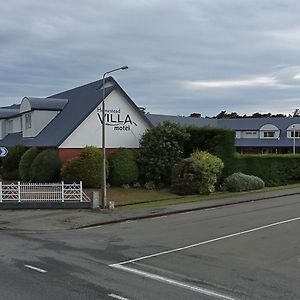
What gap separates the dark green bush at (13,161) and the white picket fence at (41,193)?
43.4ft

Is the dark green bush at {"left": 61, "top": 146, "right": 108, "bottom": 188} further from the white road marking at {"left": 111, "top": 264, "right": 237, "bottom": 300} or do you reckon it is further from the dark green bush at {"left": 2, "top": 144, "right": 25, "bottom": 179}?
the white road marking at {"left": 111, "top": 264, "right": 237, "bottom": 300}

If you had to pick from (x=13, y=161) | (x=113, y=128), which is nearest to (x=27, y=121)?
(x=13, y=161)

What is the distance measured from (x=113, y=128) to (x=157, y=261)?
23.5 m

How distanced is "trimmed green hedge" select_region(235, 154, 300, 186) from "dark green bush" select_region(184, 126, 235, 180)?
3.27 ft

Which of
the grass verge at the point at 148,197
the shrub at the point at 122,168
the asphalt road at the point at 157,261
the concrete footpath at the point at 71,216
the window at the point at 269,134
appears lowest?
the grass verge at the point at 148,197

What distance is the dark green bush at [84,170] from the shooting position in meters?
29.3

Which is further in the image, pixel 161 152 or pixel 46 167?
pixel 161 152

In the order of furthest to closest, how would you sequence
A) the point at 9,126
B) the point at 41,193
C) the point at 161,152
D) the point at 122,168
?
the point at 9,126 < the point at 161,152 < the point at 122,168 < the point at 41,193

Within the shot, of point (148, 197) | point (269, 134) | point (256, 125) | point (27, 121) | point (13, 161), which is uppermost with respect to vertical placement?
point (256, 125)

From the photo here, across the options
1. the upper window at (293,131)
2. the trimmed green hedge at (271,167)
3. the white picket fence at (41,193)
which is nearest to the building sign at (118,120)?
the trimmed green hedge at (271,167)

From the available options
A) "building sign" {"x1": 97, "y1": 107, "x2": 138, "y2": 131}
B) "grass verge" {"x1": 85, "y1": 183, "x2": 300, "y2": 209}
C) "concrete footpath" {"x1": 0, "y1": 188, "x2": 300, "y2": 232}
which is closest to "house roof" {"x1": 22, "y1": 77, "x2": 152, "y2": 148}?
"building sign" {"x1": 97, "y1": 107, "x2": 138, "y2": 131}

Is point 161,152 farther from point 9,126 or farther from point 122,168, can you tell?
point 9,126

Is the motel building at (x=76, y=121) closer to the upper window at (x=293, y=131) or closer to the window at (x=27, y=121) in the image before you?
the window at (x=27, y=121)

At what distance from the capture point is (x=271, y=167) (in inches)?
1443
